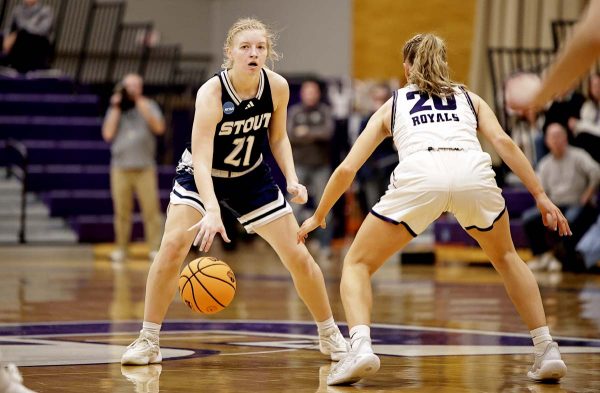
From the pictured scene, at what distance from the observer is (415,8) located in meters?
21.6

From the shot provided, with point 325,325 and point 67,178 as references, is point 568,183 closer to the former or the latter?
point 325,325

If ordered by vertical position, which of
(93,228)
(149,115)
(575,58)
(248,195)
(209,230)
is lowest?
(93,228)

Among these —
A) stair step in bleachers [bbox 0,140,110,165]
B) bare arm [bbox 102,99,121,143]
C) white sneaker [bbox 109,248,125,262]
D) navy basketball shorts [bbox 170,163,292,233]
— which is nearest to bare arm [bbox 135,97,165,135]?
bare arm [bbox 102,99,121,143]

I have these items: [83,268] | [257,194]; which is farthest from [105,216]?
[257,194]

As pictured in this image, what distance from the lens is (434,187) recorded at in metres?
5.62

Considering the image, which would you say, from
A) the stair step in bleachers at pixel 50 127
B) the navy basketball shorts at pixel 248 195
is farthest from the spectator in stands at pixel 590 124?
the navy basketball shorts at pixel 248 195

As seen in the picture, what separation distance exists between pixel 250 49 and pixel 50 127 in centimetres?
1299

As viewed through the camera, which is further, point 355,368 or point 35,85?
point 35,85

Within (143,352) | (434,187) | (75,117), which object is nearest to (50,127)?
(75,117)

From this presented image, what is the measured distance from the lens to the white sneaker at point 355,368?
17.7 feet

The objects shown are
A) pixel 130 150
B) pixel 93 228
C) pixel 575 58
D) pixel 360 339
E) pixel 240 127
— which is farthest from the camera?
pixel 93 228

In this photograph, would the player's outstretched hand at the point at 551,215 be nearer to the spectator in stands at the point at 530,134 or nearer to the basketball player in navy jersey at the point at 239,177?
the basketball player in navy jersey at the point at 239,177

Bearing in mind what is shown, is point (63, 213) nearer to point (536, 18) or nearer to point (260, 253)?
point (260, 253)

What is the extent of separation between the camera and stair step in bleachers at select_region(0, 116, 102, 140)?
60.2 feet
